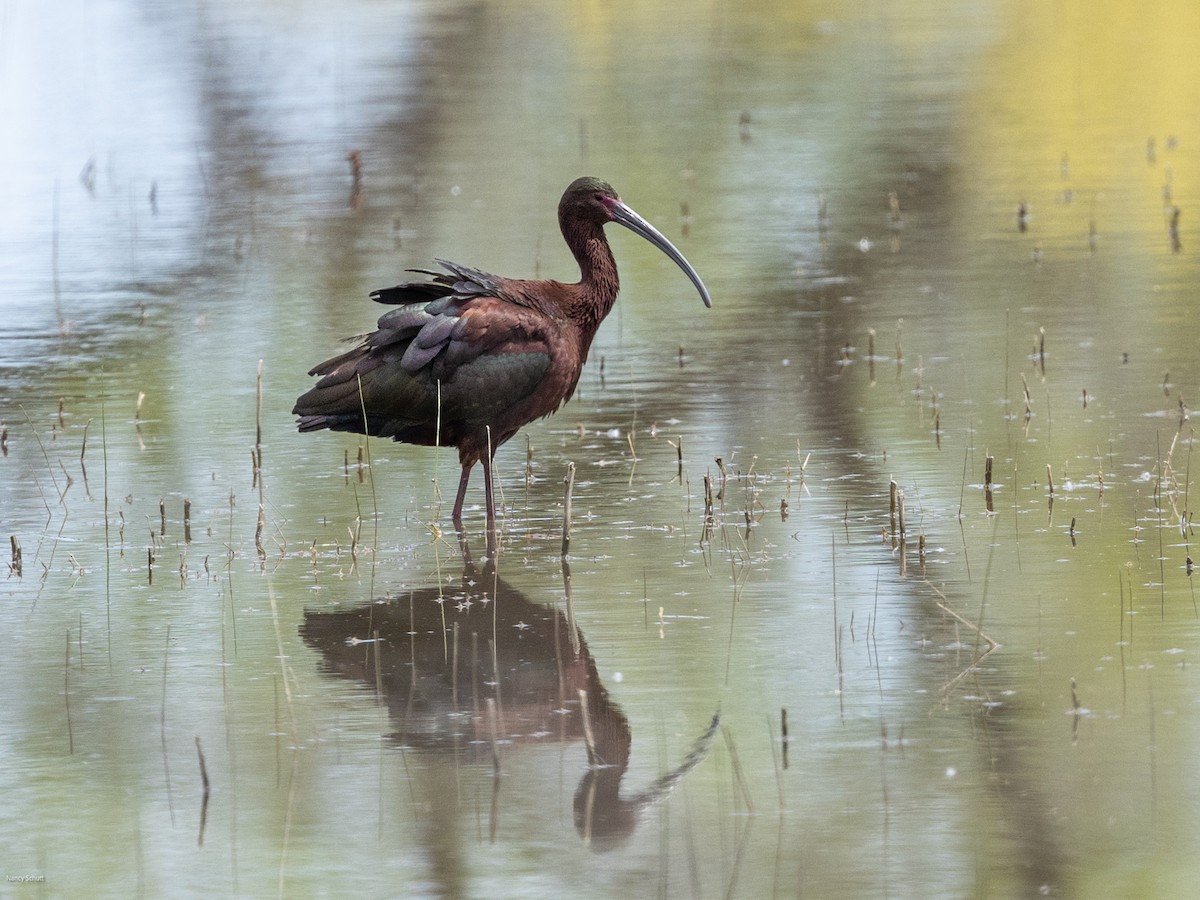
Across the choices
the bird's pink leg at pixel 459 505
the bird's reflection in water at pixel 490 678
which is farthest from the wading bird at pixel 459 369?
the bird's reflection in water at pixel 490 678

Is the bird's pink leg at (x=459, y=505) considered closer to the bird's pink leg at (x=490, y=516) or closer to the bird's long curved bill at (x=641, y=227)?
the bird's pink leg at (x=490, y=516)

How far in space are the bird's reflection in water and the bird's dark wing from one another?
3.36 ft

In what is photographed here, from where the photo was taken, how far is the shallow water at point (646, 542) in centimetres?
568

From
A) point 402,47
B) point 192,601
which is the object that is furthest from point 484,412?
point 402,47

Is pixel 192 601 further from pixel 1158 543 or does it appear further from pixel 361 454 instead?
pixel 1158 543

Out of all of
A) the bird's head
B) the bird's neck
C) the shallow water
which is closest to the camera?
the shallow water

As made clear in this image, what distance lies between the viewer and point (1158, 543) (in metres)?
7.99

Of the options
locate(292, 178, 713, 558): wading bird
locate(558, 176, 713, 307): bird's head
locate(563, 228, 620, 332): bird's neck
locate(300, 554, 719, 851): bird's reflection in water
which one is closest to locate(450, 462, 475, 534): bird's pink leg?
locate(292, 178, 713, 558): wading bird

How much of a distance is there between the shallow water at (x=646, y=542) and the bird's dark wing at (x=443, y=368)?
42 cm

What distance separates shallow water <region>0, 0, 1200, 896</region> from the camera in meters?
5.68

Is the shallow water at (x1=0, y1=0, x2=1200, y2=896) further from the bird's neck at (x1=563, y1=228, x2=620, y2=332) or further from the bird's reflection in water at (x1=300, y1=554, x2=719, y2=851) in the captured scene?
the bird's neck at (x1=563, y1=228, x2=620, y2=332)

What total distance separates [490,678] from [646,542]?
1.67 m

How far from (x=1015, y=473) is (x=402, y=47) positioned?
2065cm

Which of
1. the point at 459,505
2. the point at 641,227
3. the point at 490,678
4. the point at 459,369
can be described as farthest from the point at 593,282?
the point at 490,678
